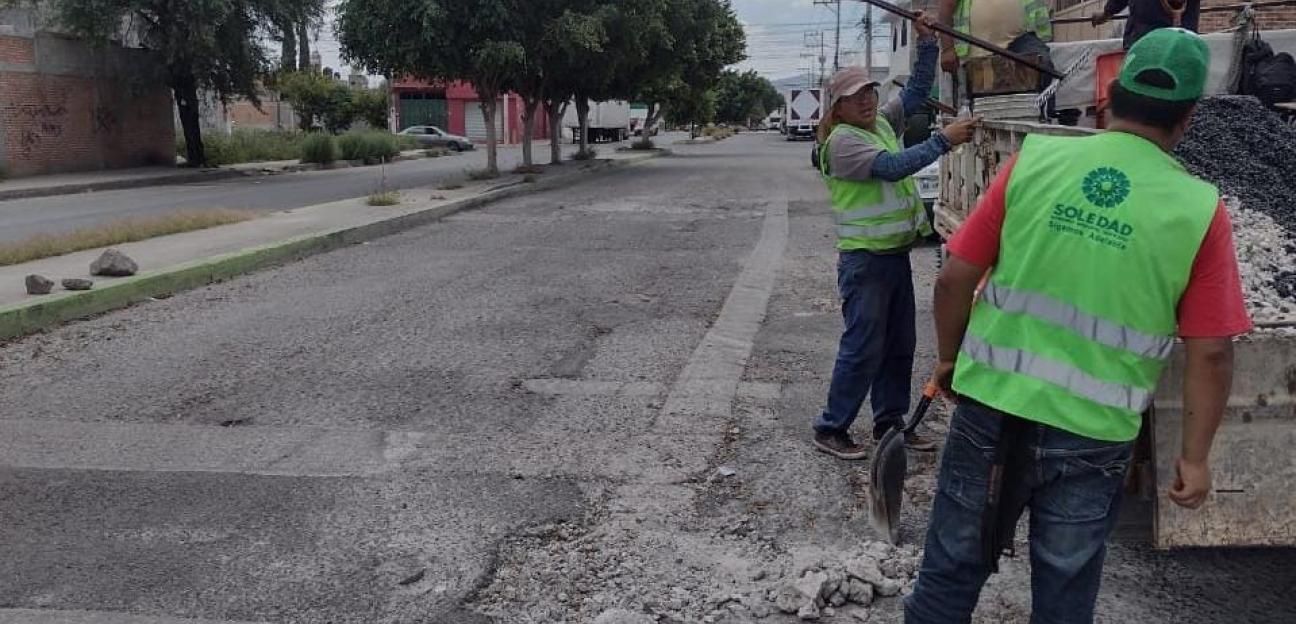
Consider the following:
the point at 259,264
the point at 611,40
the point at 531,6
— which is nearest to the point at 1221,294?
the point at 259,264

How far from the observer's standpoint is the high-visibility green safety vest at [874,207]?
15.7 ft

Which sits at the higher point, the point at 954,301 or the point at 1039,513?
the point at 954,301

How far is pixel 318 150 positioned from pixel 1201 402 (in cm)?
3453

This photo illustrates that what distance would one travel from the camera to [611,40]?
2652cm

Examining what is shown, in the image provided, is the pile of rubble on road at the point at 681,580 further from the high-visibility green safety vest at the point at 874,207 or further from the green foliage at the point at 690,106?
the green foliage at the point at 690,106

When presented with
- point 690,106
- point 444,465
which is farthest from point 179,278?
point 690,106

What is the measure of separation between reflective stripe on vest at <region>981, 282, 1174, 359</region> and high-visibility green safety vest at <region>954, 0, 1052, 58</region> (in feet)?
11.8

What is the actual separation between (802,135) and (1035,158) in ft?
223

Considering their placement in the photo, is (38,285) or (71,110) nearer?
(38,285)

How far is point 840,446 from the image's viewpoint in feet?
16.7

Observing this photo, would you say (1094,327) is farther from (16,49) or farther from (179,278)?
(16,49)

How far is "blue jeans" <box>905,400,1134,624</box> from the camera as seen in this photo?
8.59ft

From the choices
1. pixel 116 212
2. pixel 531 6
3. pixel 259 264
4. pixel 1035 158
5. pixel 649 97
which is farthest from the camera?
pixel 649 97

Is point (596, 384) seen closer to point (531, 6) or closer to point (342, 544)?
point (342, 544)
